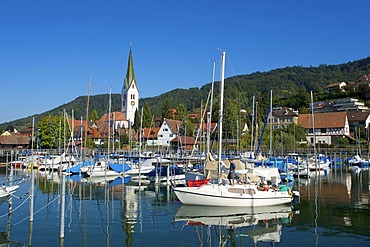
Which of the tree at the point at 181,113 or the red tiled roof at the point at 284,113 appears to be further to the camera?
the tree at the point at 181,113

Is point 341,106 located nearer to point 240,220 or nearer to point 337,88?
point 337,88

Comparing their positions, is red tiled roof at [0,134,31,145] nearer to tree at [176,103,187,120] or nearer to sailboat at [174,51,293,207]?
tree at [176,103,187,120]

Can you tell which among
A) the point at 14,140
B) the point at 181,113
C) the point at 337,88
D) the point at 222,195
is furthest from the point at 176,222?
the point at 337,88

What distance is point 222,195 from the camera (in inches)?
1099

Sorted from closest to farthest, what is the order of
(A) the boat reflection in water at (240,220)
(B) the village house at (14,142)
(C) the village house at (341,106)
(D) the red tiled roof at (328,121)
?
1. (A) the boat reflection in water at (240,220)
2. (B) the village house at (14,142)
3. (D) the red tiled roof at (328,121)
4. (C) the village house at (341,106)

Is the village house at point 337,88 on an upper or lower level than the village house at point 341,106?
upper

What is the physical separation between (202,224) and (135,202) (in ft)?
31.3

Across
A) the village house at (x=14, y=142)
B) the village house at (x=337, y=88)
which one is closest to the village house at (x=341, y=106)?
the village house at (x=337, y=88)

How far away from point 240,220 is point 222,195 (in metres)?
2.91

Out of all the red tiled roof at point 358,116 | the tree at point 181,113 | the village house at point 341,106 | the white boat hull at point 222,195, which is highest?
the village house at point 341,106

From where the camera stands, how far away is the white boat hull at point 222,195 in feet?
91.6

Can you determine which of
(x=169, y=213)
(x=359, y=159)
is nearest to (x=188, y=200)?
(x=169, y=213)

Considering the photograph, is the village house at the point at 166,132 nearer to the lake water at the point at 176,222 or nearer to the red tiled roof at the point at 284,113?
the red tiled roof at the point at 284,113

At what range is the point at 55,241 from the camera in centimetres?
1997
